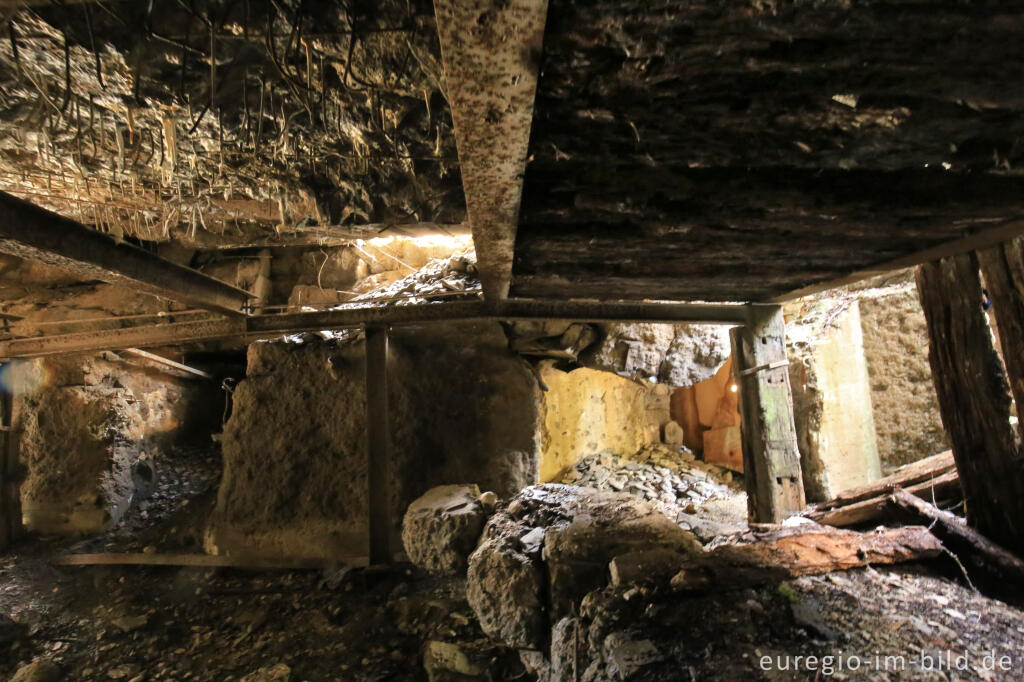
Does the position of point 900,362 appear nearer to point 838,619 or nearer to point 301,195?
point 838,619

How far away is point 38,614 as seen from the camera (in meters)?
4.20

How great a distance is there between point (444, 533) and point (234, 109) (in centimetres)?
274

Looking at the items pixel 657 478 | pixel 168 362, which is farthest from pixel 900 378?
pixel 168 362

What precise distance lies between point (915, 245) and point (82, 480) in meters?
7.84

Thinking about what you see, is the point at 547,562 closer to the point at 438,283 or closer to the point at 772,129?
the point at 772,129

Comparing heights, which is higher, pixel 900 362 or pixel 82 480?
pixel 900 362

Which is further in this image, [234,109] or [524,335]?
[524,335]

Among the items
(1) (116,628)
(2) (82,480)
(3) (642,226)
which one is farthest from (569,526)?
(2) (82,480)

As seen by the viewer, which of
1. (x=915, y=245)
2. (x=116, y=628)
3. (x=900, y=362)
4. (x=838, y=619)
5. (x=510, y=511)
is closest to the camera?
(x=838, y=619)

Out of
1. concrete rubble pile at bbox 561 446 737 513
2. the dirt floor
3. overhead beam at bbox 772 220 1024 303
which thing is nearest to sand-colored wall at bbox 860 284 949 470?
concrete rubble pile at bbox 561 446 737 513

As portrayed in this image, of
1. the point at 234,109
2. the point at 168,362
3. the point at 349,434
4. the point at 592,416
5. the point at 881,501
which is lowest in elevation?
the point at 881,501

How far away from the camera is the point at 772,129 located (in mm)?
1317

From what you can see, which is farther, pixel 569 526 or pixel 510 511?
pixel 510 511

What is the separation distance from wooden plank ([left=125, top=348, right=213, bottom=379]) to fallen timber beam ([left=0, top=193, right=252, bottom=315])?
10.2 ft
